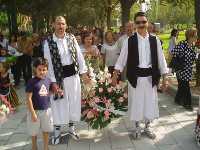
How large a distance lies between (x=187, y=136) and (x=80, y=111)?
194cm

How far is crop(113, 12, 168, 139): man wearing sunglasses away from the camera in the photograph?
7891 millimetres

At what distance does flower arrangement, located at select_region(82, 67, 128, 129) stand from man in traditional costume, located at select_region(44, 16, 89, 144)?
0.22m

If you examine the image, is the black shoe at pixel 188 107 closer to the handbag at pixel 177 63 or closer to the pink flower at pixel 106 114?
the handbag at pixel 177 63

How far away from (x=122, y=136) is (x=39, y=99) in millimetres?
1995

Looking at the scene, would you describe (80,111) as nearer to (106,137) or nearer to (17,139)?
(106,137)

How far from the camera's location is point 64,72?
25.9 feet

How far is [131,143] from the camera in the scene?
7.91 meters

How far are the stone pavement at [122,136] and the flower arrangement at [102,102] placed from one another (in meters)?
0.38

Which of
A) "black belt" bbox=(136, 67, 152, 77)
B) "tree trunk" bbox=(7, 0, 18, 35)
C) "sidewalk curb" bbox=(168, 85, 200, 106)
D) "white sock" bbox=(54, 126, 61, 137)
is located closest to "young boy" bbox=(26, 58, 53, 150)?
"white sock" bbox=(54, 126, 61, 137)

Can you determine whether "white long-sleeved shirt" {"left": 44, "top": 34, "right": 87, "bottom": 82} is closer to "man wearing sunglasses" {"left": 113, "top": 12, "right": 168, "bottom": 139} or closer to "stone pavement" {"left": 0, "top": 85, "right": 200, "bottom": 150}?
"man wearing sunglasses" {"left": 113, "top": 12, "right": 168, "bottom": 139}

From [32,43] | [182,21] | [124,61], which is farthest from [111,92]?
[182,21]

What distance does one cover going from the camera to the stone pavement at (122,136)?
25.5ft

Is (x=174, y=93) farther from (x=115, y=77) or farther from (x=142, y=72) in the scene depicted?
(x=142, y=72)

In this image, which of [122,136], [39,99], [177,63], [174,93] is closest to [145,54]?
[122,136]
